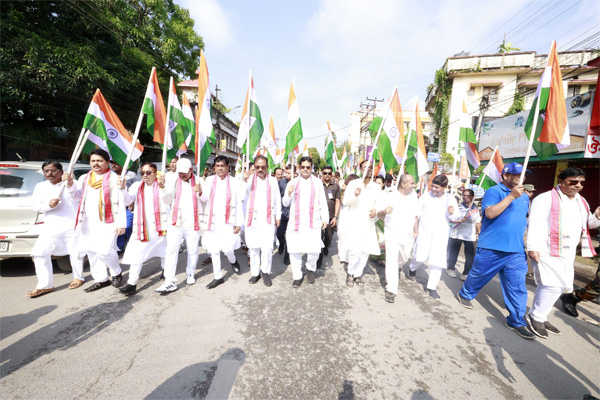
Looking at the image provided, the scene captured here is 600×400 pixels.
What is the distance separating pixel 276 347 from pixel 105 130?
12.4 feet

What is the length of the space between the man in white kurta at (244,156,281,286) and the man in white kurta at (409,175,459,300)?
2.22 metres

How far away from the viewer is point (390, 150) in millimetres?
4273

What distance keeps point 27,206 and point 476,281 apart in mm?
6159

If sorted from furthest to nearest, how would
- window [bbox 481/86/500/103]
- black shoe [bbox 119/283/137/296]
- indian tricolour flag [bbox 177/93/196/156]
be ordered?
window [bbox 481/86/500/103] → indian tricolour flag [bbox 177/93/196/156] → black shoe [bbox 119/283/137/296]

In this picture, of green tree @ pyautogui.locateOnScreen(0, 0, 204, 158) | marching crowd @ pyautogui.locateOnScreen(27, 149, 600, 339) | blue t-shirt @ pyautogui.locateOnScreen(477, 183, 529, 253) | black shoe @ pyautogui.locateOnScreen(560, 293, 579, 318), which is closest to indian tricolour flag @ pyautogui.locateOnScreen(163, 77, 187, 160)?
marching crowd @ pyautogui.locateOnScreen(27, 149, 600, 339)

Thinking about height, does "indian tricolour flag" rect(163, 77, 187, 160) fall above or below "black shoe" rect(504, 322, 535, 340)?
above

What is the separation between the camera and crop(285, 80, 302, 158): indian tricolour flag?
4.34 m

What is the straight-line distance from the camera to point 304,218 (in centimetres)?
405

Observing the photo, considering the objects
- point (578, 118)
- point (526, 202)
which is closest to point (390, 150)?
point (526, 202)

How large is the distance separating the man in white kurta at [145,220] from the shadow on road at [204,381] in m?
1.90

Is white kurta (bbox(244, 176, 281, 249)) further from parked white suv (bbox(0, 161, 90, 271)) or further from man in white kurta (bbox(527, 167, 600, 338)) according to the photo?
man in white kurta (bbox(527, 167, 600, 338))

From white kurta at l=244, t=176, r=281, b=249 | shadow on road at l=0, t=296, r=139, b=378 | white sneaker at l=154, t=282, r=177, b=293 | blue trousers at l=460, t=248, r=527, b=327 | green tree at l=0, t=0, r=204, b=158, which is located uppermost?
green tree at l=0, t=0, r=204, b=158

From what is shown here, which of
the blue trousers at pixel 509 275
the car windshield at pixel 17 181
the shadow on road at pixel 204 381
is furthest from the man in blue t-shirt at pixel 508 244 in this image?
the car windshield at pixel 17 181

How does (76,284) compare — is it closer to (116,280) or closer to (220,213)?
(116,280)
